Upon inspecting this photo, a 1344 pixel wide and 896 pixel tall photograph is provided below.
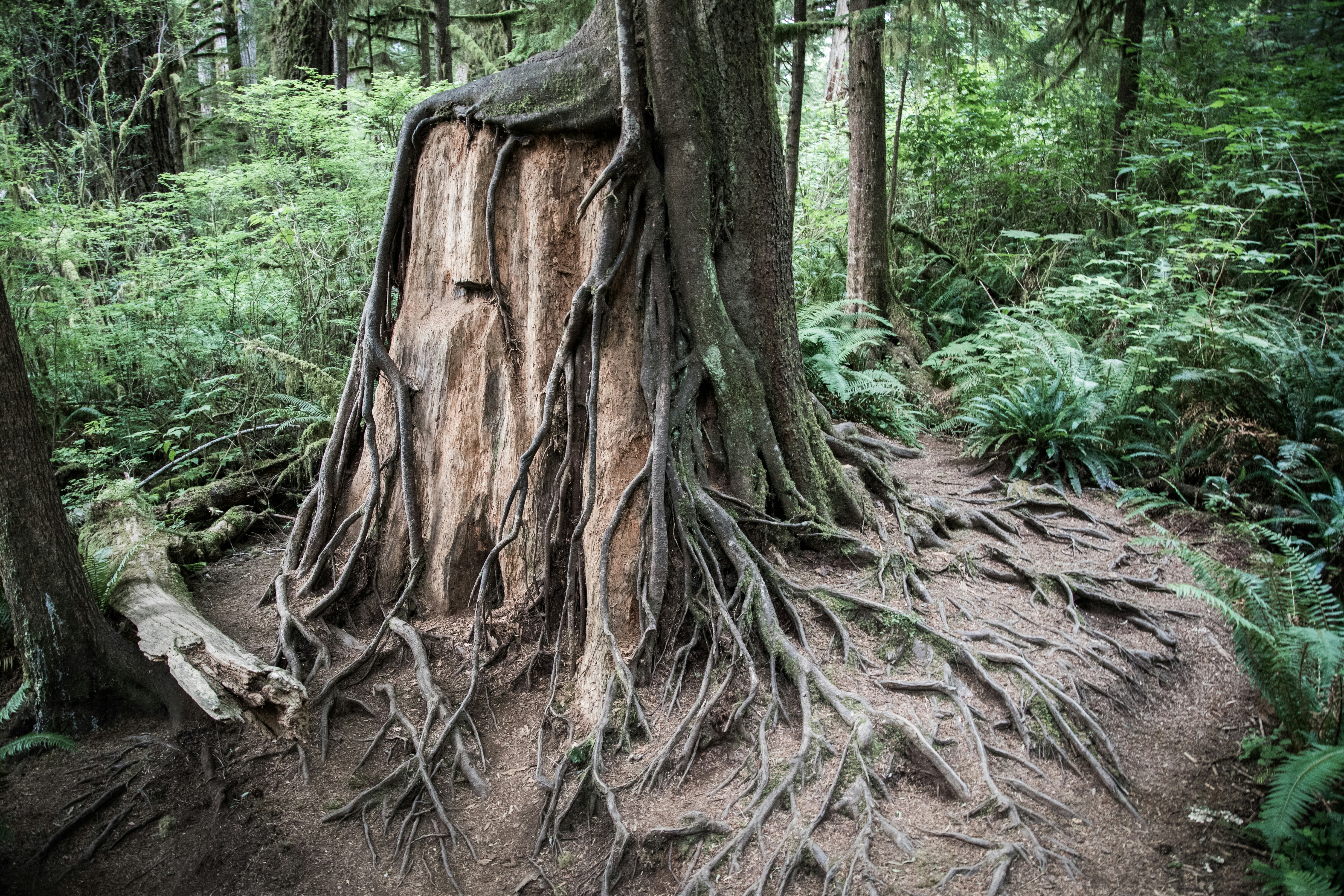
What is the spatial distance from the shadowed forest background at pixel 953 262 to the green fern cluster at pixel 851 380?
37mm

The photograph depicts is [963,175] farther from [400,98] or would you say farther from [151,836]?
[151,836]

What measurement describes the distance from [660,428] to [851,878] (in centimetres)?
228

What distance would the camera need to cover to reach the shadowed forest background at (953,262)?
5.43 metres

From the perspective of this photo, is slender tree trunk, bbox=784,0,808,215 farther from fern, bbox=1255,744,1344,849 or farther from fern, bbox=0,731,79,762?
fern, bbox=0,731,79,762

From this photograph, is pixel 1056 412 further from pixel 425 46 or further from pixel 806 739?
pixel 425 46

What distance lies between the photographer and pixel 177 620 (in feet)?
14.3

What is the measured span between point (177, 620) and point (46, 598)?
0.63 m

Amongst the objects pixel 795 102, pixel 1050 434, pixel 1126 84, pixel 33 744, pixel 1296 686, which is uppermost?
pixel 1126 84

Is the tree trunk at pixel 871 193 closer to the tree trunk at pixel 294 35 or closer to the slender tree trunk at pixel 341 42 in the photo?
the slender tree trunk at pixel 341 42

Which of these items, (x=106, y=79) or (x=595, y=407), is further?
(x=106, y=79)

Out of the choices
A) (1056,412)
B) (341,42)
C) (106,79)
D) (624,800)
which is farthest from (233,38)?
(624,800)

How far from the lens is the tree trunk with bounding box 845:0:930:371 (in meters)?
8.80

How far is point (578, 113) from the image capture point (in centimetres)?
421

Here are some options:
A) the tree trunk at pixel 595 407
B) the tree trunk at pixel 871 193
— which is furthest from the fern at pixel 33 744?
the tree trunk at pixel 871 193
